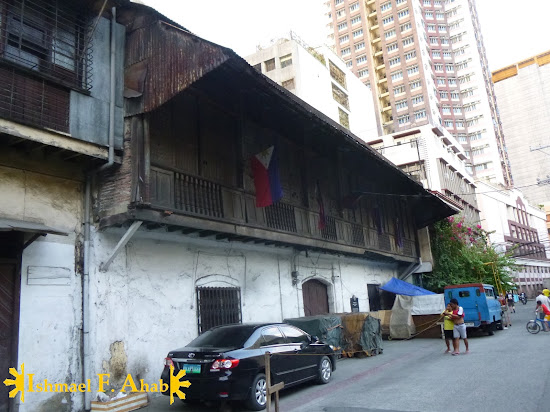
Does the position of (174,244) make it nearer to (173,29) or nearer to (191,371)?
(191,371)

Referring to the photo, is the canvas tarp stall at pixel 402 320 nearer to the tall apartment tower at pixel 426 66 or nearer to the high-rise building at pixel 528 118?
the tall apartment tower at pixel 426 66

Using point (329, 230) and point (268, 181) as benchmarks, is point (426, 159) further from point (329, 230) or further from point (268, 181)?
point (268, 181)

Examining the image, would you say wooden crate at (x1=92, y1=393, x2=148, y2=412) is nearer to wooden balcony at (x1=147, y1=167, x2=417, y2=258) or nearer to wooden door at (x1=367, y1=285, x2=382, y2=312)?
wooden balcony at (x1=147, y1=167, x2=417, y2=258)

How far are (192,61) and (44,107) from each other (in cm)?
287

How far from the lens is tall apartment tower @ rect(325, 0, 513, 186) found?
7981 cm

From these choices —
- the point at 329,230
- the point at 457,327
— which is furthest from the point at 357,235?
the point at 457,327

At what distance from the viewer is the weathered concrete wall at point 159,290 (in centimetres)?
913

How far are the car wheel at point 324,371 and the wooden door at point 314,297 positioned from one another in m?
5.56

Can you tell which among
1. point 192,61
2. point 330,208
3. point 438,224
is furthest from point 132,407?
point 438,224

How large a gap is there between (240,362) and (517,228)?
6944 centimetres

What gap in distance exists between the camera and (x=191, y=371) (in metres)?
7.83

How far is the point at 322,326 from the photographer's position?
508 inches

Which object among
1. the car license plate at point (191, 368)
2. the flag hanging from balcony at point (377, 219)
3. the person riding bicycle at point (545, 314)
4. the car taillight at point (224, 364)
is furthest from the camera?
the flag hanging from balcony at point (377, 219)

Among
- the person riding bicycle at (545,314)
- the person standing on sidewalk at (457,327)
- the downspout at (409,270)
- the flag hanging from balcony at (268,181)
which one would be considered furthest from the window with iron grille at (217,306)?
the downspout at (409,270)
